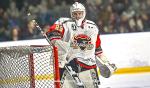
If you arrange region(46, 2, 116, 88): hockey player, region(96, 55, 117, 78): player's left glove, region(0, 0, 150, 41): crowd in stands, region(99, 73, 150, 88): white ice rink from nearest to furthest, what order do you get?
region(46, 2, 116, 88): hockey player, region(96, 55, 117, 78): player's left glove, region(99, 73, 150, 88): white ice rink, region(0, 0, 150, 41): crowd in stands

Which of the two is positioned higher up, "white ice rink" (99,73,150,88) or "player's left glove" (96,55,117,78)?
"player's left glove" (96,55,117,78)

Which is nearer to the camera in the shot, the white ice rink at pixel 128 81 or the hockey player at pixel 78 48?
the hockey player at pixel 78 48

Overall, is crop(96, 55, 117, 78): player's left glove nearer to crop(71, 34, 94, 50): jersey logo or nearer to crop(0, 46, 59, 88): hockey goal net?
crop(71, 34, 94, 50): jersey logo

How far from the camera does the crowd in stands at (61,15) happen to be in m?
7.54

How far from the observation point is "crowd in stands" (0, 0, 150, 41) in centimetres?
754

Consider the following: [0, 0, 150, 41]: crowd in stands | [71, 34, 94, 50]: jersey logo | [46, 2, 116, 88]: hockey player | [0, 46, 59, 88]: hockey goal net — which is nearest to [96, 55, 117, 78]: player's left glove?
[46, 2, 116, 88]: hockey player

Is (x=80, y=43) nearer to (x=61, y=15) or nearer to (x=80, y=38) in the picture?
(x=80, y=38)

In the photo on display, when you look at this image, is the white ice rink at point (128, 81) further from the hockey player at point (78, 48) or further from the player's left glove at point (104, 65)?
the hockey player at point (78, 48)

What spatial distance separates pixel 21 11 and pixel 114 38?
4.43 ft

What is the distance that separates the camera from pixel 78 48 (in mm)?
5230

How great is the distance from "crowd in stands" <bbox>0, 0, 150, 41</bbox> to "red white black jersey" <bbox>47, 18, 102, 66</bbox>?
7.21 feet

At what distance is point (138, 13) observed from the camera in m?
8.01

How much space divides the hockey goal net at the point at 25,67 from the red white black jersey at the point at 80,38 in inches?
16.0

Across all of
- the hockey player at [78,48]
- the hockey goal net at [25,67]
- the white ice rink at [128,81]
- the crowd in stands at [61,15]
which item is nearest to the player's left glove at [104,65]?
the hockey player at [78,48]
